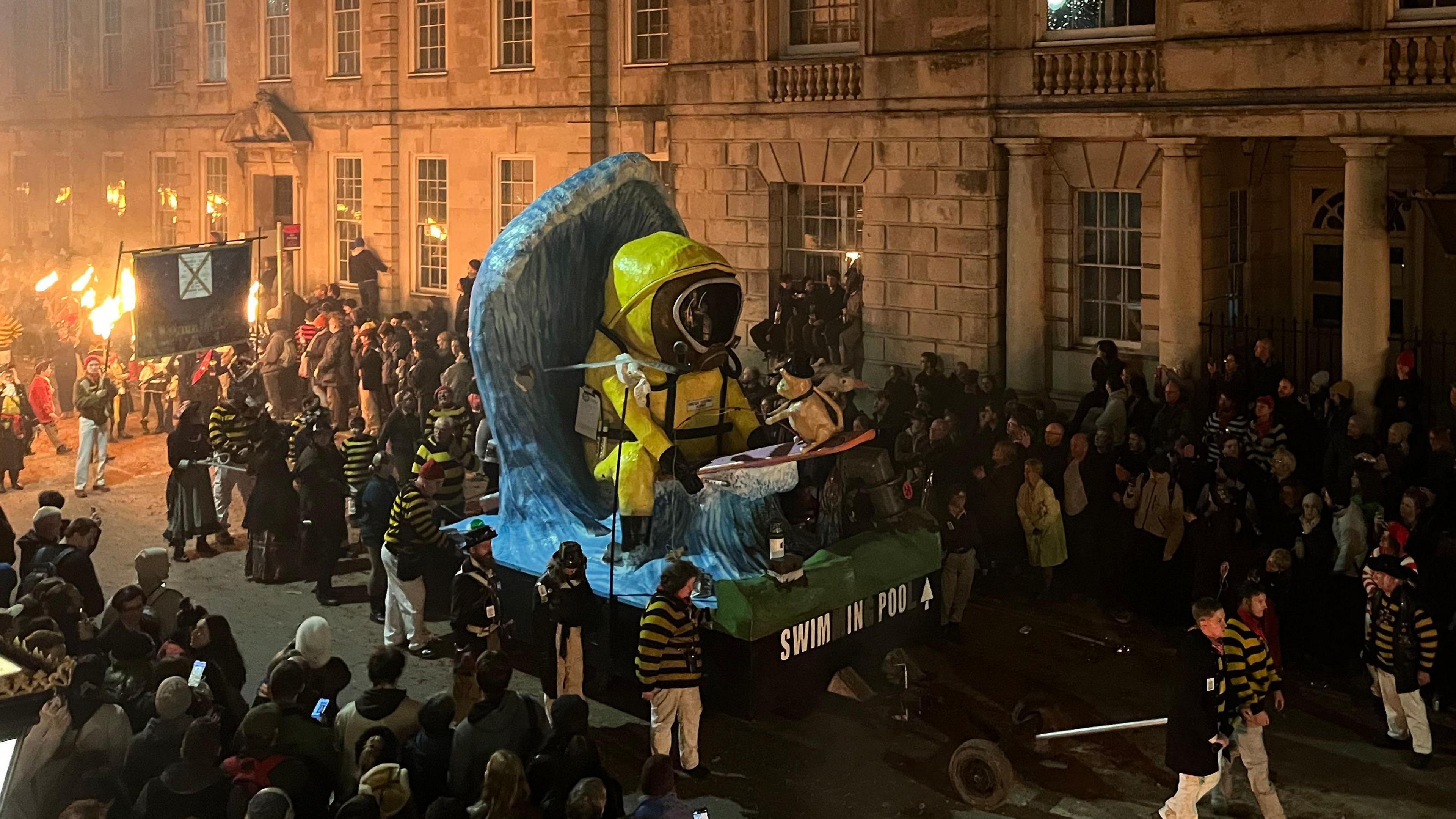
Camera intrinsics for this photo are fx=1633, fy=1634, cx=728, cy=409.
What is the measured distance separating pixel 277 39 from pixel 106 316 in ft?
36.1

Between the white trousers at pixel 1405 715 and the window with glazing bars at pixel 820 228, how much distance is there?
11424 millimetres

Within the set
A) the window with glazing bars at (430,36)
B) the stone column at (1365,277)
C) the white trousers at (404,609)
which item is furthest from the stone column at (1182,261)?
the window with glazing bars at (430,36)

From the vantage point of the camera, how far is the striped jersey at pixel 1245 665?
916 cm

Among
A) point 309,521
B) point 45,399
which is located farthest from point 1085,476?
point 45,399

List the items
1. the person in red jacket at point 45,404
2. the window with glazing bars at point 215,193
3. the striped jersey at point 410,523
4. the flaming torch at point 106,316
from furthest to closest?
1. the window with glazing bars at point 215,193
2. the person in red jacket at point 45,404
3. the flaming torch at point 106,316
4. the striped jersey at point 410,523

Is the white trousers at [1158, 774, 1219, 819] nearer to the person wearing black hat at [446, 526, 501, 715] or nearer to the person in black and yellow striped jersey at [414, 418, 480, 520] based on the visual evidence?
the person wearing black hat at [446, 526, 501, 715]

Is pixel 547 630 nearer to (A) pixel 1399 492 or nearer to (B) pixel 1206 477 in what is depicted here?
(B) pixel 1206 477

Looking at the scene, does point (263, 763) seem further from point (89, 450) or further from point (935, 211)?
point (935, 211)

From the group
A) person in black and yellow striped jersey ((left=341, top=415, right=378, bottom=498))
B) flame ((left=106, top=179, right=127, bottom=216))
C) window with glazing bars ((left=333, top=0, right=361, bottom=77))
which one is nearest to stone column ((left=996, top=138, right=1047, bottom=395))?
person in black and yellow striped jersey ((left=341, top=415, right=378, bottom=498))

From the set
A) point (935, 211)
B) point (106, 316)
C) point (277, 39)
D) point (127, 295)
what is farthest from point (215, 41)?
point (935, 211)

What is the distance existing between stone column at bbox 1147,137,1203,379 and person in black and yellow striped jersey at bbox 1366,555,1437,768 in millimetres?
7406

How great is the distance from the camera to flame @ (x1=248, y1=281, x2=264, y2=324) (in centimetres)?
1888

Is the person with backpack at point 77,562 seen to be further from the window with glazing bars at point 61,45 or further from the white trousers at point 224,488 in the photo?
the window with glazing bars at point 61,45

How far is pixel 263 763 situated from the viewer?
309 inches
